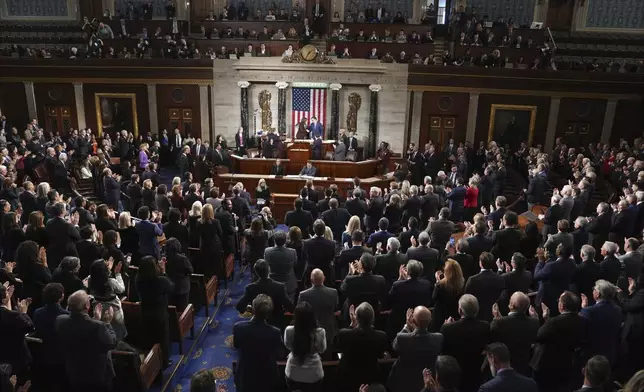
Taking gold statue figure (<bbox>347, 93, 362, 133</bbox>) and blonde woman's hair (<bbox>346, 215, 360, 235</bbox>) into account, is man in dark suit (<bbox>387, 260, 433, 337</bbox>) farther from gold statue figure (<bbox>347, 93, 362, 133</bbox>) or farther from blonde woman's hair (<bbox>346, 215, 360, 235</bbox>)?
gold statue figure (<bbox>347, 93, 362, 133</bbox>)

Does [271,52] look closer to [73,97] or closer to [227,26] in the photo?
[227,26]

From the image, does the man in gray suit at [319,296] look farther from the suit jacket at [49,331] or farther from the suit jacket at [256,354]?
the suit jacket at [49,331]

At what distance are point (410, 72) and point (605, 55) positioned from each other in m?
7.69

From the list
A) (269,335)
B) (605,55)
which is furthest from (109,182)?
(605,55)

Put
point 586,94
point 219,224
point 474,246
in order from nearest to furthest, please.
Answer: point 474,246 → point 219,224 → point 586,94

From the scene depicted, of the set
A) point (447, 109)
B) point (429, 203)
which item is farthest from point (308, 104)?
point (429, 203)

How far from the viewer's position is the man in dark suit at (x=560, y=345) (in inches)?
192

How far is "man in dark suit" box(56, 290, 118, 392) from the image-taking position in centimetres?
455

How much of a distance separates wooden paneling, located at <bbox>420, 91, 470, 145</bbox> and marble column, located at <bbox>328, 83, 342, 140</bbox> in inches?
125

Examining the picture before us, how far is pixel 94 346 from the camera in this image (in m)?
4.62

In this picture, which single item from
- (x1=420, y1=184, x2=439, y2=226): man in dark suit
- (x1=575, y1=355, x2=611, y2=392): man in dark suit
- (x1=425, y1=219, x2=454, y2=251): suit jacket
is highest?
(x1=575, y1=355, x2=611, y2=392): man in dark suit

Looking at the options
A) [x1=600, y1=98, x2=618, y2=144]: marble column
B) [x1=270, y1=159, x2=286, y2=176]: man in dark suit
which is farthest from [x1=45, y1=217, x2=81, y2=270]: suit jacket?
[x1=600, y1=98, x2=618, y2=144]: marble column

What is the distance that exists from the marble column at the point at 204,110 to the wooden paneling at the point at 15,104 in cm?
677

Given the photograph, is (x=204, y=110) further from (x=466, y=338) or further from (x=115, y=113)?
(x=466, y=338)
